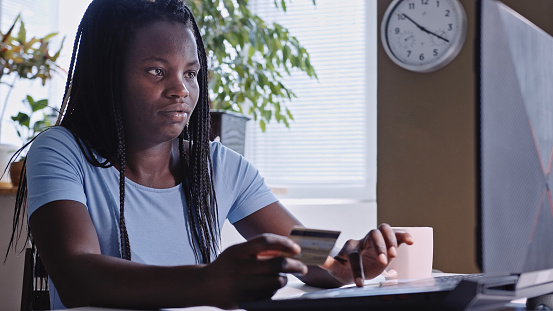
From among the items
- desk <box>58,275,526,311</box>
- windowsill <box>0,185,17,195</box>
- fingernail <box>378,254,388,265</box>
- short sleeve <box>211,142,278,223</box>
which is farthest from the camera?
windowsill <box>0,185,17,195</box>

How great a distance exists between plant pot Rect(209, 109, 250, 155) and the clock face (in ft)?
2.64

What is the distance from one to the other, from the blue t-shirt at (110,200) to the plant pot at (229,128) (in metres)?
1.15

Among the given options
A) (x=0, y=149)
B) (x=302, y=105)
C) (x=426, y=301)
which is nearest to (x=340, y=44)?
(x=302, y=105)

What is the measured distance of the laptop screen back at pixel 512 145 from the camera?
48cm

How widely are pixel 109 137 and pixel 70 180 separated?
0.50ft

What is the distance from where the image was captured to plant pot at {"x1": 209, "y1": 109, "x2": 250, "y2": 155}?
235 centimetres

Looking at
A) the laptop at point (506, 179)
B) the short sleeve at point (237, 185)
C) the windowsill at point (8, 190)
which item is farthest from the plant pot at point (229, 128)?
the laptop at point (506, 179)

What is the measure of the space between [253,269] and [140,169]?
1.98ft

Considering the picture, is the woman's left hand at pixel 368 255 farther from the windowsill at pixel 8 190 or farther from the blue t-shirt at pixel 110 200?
the windowsill at pixel 8 190

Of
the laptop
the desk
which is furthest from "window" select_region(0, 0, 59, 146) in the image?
the laptop

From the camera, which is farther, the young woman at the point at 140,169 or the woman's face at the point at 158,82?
the woman's face at the point at 158,82

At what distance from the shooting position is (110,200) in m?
1.09

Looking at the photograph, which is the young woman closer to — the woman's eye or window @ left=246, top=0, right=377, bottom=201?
the woman's eye

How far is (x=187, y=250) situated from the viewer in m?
1.14
